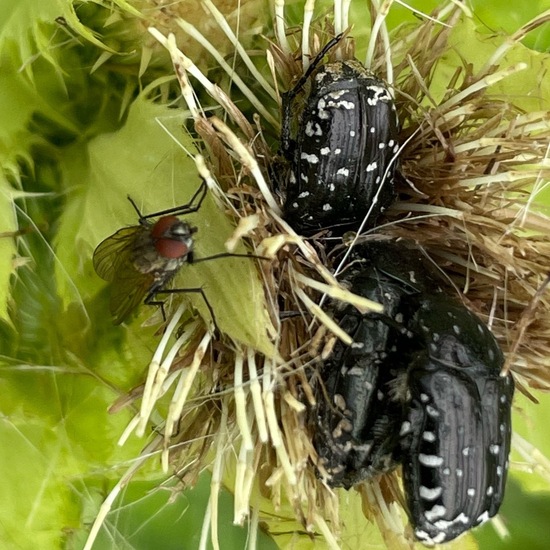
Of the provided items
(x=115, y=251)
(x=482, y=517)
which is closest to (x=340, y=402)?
(x=482, y=517)

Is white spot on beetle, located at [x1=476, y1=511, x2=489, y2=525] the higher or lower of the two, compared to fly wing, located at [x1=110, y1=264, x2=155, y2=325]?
lower

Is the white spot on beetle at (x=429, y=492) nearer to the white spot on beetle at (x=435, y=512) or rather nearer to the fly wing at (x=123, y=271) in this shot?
the white spot on beetle at (x=435, y=512)

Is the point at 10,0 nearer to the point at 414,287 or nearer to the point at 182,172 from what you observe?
the point at 182,172

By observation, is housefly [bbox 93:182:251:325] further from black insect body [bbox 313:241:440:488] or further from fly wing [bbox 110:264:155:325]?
black insect body [bbox 313:241:440:488]

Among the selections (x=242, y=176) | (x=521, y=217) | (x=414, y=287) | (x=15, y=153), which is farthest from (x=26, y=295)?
(x=521, y=217)

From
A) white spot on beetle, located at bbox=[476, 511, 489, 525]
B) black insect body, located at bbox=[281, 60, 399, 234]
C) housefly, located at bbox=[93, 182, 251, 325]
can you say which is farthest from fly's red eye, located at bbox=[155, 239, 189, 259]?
white spot on beetle, located at bbox=[476, 511, 489, 525]

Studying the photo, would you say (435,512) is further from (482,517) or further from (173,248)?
(173,248)
